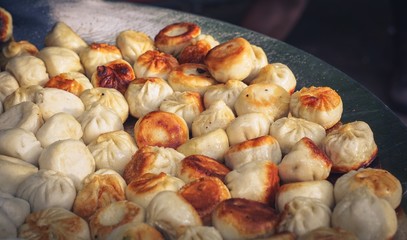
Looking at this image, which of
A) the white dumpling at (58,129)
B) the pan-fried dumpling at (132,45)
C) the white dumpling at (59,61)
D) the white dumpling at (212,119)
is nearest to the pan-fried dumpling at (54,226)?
the white dumpling at (58,129)

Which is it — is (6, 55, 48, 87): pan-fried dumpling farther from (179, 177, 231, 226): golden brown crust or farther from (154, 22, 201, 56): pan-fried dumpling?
(179, 177, 231, 226): golden brown crust

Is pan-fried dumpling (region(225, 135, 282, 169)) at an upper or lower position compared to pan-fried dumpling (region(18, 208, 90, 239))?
upper

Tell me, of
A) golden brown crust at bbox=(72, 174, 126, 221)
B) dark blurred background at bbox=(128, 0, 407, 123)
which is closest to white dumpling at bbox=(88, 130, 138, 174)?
golden brown crust at bbox=(72, 174, 126, 221)

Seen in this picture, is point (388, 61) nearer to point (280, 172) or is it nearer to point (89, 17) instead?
point (89, 17)

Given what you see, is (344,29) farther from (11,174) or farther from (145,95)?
(11,174)

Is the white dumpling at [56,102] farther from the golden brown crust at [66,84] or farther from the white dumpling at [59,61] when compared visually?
the white dumpling at [59,61]

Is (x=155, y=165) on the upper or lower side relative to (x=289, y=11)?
upper

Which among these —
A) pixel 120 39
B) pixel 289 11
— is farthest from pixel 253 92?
pixel 289 11
